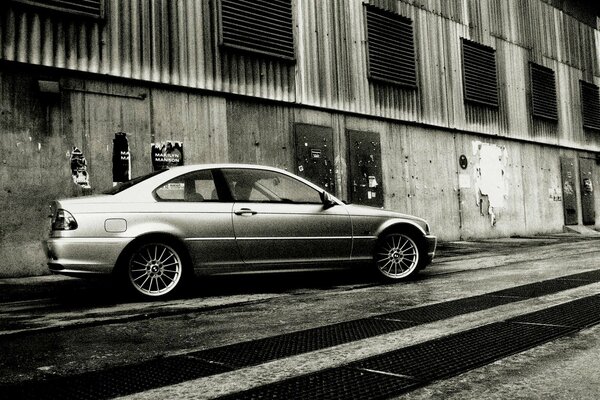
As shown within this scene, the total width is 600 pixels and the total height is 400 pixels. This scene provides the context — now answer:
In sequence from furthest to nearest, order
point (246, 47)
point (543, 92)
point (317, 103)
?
point (543, 92) < point (317, 103) < point (246, 47)

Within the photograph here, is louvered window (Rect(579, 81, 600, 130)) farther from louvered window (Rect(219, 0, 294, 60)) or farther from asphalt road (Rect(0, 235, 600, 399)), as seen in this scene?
asphalt road (Rect(0, 235, 600, 399))

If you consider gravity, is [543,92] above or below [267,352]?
above

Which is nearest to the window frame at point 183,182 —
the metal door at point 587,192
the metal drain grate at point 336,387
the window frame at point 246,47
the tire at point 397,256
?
the tire at point 397,256

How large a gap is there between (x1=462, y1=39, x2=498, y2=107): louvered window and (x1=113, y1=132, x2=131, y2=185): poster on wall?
10.3 m

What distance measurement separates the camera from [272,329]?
4.07 meters

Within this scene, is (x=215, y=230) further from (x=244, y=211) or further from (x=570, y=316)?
(x=570, y=316)

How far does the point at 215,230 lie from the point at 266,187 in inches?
33.3

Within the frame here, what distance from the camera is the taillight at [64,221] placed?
539cm

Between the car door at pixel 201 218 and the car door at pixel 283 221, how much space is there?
13 centimetres

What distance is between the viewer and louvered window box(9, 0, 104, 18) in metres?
8.24

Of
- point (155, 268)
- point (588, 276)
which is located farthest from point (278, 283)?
point (588, 276)

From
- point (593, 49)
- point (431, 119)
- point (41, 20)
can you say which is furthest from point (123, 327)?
point (593, 49)

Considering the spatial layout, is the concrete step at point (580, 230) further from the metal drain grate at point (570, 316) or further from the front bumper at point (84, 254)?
the front bumper at point (84, 254)

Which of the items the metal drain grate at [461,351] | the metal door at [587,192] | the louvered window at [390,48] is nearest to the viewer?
the metal drain grate at [461,351]
